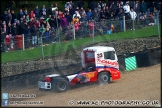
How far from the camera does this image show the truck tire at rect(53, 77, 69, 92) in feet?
62.6

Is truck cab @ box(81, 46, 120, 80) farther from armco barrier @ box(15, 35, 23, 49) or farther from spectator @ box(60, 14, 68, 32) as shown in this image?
spectator @ box(60, 14, 68, 32)

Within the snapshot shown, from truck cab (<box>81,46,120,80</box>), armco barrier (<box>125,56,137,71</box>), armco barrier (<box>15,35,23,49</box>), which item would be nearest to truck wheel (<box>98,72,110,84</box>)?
truck cab (<box>81,46,120,80</box>)

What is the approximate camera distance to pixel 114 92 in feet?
60.7

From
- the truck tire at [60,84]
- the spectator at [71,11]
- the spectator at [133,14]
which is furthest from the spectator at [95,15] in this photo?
the truck tire at [60,84]

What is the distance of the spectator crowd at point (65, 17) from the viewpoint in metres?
22.4

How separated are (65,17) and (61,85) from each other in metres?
5.92

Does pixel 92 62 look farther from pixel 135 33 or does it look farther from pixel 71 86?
pixel 135 33

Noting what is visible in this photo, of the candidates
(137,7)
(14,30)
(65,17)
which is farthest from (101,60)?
(137,7)

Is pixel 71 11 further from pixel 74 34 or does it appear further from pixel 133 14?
pixel 133 14

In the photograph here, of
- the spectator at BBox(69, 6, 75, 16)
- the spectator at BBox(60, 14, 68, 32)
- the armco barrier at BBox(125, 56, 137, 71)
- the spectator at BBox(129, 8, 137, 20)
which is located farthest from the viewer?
the spectator at BBox(129, 8, 137, 20)

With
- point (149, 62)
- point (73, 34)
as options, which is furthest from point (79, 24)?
point (149, 62)

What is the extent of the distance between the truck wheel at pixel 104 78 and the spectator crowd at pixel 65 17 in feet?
11.3

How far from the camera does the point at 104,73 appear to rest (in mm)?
20094

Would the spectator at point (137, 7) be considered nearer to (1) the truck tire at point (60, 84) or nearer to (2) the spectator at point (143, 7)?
(2) the spectator at point (143, 7)
